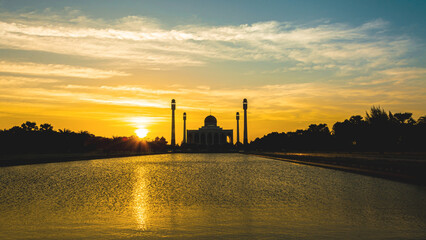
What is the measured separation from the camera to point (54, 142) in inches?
3438

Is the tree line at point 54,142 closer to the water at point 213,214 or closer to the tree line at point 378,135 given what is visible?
the tree line at point 378,135

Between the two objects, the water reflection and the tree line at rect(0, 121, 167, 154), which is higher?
the tree line at rect(0, 121, 167, 154)

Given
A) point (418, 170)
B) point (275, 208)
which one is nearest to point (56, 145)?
point (418, 170)

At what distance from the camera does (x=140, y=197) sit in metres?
17.2

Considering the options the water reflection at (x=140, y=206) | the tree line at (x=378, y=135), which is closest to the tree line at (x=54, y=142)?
the tree line at (x=378, y=135)

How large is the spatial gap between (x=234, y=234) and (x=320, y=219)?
9.67 ft

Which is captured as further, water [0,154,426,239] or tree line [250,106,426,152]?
tree line [250,106,426,152]

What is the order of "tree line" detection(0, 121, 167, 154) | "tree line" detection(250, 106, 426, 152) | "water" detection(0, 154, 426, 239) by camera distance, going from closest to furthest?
"water" detection(0, 154, 426, 239) < "tree line" detection(0, 121, 167, 154) < "tree line" detection(250, 106, 426, 152)

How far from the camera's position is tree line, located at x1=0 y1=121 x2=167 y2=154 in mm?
77875

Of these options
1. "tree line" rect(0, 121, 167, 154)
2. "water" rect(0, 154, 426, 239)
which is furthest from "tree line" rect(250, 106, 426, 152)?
"water" rect(0, 154, 426, 239)

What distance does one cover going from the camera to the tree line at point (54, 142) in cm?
Answer: 7788

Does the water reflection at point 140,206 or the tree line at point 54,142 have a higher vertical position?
the tree line at point 54,142

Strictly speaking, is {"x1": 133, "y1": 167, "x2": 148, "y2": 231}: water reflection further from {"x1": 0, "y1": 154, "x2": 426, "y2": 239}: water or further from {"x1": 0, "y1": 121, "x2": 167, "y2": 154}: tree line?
{"x1": 0, "y1": 121, "x2": 167, "y2": 154}: tree line

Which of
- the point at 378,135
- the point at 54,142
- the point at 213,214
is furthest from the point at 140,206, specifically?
the point at 378,135
